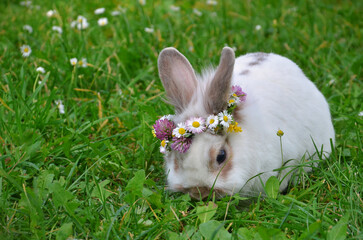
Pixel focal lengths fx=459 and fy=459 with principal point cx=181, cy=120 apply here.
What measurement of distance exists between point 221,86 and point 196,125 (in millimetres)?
325

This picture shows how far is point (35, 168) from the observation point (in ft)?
11.6

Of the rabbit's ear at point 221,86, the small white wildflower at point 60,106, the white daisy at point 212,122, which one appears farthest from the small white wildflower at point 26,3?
the white daisy at point 212,122

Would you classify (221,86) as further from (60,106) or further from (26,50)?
(26,50)

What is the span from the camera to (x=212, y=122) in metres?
3.15

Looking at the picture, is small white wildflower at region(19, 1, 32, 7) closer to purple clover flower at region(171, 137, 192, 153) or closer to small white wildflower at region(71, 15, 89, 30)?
small white wildflower at region(71, 15, 89, 30)

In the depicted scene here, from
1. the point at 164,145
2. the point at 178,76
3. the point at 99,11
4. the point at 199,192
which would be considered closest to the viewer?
the point at 199,192

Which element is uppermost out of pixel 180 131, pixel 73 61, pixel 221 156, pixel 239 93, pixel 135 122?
pixel 239 93

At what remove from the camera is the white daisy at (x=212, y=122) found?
3.12m

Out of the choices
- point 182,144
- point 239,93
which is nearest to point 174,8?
point 239,93

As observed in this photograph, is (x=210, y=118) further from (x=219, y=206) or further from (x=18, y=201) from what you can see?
(x=18, y=201)

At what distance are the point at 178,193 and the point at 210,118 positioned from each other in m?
0.66

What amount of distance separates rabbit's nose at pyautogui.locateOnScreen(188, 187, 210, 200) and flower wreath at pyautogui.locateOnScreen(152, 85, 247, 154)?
0.28m

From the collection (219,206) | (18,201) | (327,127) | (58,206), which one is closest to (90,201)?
(58,206)

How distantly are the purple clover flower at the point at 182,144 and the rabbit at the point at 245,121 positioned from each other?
3cm
